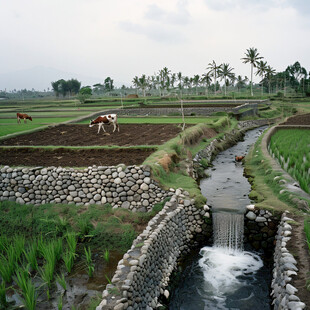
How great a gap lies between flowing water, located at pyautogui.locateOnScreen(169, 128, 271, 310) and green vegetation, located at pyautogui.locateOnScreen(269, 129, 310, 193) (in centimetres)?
188

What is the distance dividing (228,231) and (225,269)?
4.50 feet

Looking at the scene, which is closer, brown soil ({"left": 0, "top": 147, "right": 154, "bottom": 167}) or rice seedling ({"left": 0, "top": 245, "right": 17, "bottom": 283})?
rice seedling ({"left": 0, "top": 245, "right": 17, "bottom": 283})

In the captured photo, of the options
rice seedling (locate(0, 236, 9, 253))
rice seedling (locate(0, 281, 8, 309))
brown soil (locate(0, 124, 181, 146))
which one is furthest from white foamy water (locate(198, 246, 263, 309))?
brown soil (locate(0, 124, 181, 146))

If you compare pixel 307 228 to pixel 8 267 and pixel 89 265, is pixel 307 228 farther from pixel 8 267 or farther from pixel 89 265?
pixel 8 267

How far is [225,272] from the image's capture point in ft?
24.5

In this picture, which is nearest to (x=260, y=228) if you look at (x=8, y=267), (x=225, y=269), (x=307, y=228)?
(x=225, y=269)

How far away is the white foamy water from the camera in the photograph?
6.87 m

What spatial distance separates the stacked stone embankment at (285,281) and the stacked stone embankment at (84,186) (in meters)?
3.69

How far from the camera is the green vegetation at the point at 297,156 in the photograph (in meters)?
9.89

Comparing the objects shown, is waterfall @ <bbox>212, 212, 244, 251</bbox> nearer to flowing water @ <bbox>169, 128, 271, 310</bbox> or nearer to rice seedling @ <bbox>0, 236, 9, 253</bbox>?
flowing water @ <bbox>169, 128, 271, 310</bbox>

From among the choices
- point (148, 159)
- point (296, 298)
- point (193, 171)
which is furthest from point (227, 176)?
point (296, 298)

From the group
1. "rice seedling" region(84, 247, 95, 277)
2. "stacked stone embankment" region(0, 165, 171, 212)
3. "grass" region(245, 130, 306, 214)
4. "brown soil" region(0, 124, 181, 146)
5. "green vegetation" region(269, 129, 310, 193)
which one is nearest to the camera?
"rice seedling" region(84, 247, 95, 277)

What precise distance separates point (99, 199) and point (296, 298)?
6209mm

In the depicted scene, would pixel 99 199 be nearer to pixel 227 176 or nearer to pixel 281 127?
pixel 227 176
